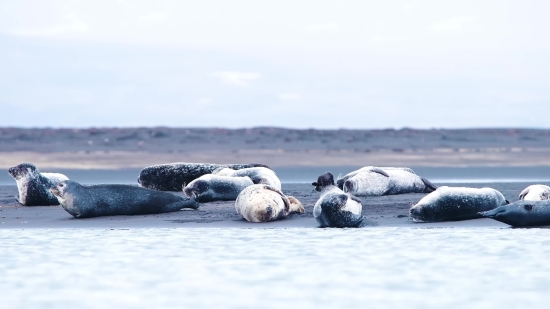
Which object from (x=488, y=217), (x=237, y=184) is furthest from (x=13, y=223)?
(x=488, y=217)

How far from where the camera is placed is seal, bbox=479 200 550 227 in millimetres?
7840

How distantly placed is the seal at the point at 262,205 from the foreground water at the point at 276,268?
1.92 feet

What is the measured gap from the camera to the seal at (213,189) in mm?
10492

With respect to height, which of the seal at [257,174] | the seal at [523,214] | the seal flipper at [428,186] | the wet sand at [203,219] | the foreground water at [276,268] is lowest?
the foreground water at [276,268]

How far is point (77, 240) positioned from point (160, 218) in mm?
1647

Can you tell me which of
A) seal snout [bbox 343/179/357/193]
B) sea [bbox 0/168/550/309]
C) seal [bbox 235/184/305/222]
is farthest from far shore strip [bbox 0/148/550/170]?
sea [bbox 0/168/550/309]

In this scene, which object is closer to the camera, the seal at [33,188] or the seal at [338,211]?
the seal at [338,211]

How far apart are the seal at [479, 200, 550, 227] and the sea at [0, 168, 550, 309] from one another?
0.16 m

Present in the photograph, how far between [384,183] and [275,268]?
19.1ft

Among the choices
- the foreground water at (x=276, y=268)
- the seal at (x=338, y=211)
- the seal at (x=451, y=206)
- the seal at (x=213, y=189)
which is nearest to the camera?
the foreground water at (x=276, y=268)

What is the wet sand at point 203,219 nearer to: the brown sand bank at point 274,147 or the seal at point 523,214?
the seal at point 523,214

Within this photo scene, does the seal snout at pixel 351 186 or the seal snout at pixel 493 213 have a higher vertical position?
the seal snout at pixel 351 186

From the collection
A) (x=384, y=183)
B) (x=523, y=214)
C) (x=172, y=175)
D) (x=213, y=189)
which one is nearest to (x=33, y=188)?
(x=213, y=189)

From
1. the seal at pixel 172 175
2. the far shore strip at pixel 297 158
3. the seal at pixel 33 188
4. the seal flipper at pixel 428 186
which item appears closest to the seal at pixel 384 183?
the seal flipper at pixel 428 186
